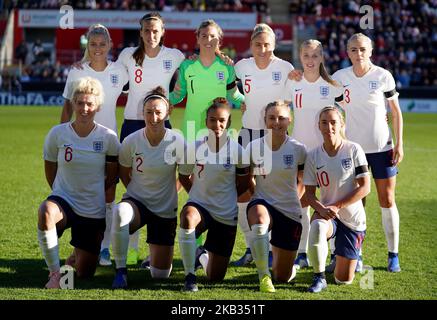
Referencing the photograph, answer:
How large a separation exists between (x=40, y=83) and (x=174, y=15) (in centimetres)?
862

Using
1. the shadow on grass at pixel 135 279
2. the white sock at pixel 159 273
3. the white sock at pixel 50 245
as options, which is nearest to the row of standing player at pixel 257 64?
the shadow on grass at pixel 135 279

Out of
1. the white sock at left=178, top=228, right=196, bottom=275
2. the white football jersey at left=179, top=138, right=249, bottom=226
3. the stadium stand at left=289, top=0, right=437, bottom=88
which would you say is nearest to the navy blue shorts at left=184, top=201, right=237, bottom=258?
the white football jersey at left=179, top=138, right=249, bottom=226

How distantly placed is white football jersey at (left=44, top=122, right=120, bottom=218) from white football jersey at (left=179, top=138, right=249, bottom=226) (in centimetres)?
69

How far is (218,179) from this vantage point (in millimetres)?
5586

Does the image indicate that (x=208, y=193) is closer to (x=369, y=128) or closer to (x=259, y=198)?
(x=259, y=198)

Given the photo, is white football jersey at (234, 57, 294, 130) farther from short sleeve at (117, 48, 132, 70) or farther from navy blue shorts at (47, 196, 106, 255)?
navy blue shorts at (47, 196, 106, 255)

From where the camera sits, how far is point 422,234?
7.69 m

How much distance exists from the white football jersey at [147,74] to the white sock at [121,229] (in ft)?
4.35

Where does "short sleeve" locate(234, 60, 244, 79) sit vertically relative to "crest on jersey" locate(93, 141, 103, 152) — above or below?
above

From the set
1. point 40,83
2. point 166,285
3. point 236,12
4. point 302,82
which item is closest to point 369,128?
point 302,82

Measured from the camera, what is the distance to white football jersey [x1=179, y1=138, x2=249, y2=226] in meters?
5.57

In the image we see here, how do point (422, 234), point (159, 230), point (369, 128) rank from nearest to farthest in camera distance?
point (159, 230) < point (369, 128) < point (422, 234)

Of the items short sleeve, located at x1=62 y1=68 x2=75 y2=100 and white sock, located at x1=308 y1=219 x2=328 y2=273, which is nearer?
white sock, located at x1=308 y1=219 x2=328 y2=273

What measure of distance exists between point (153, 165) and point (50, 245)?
38.2 inches
